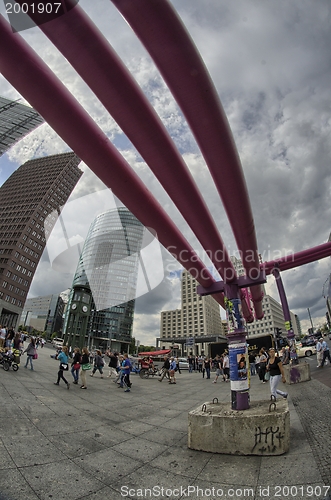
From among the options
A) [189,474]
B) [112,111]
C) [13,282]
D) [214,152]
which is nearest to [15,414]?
[189,474]

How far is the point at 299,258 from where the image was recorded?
534 inches

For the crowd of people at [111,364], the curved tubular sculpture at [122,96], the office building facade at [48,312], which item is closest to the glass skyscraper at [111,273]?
the office building facade at [48,312]

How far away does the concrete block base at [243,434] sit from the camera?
3.96 metres

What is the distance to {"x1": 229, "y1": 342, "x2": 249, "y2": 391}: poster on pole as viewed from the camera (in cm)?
594

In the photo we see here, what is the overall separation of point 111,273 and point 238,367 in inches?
4332

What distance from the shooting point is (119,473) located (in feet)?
11.2

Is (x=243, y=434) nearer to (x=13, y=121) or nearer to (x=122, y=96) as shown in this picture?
(x=122, y=96)

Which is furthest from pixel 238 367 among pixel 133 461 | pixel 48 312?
pixel 48 312

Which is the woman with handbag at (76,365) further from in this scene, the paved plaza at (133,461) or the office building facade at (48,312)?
the office building facade at (48,312)

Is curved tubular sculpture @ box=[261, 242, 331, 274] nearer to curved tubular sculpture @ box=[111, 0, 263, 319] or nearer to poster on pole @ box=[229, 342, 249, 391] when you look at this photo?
poster on pole @ box=[229, 342, 249, 391]

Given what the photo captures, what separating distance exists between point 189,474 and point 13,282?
7757cm

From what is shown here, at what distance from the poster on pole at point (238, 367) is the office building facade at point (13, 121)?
46.7 meters

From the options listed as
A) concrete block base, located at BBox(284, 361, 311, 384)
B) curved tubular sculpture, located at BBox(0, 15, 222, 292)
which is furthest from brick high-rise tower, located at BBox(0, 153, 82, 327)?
curved tubular sculpture, located at BBox(0, 15, 222, 292)

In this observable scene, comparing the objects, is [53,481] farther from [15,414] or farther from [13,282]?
[13,282]
